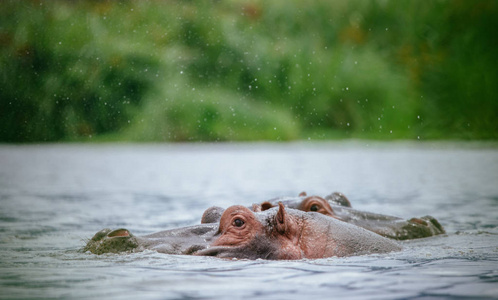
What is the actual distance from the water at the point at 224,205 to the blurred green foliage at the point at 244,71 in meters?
7.14

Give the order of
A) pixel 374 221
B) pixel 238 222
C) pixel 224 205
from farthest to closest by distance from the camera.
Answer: pixel 224 205 → pixel 374 221 → pixel 238 222

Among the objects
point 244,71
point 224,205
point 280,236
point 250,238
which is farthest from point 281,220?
point 244,71

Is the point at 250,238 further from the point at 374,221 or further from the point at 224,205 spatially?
the point at 224,205

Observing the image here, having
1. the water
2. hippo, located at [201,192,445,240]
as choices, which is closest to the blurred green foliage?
the water

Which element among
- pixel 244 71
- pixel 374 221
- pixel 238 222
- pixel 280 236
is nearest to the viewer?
pixel 238 222

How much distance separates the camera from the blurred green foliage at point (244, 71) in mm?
29469

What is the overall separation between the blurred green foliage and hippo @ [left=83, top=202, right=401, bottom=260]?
76.8ft

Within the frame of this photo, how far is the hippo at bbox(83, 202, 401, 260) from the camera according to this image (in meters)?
4.83

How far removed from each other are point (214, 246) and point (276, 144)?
2438cm

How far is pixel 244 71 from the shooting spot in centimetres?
3359

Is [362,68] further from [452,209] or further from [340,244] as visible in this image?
[340,244]

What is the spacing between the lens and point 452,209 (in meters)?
9.77

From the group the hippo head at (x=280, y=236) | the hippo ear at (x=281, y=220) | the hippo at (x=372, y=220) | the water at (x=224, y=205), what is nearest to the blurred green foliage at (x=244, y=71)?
the water at (x=224, y=205)

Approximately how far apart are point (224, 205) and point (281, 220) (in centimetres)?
518
